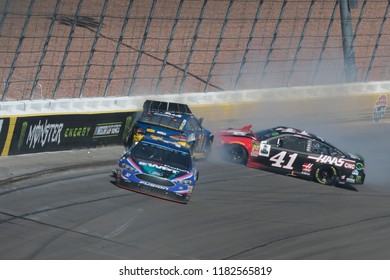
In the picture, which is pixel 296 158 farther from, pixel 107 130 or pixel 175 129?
pixel 107 130

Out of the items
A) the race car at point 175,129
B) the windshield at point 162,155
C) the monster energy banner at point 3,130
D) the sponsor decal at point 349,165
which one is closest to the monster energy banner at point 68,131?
the monster energy banner at point 3,130

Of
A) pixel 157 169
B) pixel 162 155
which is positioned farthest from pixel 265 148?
pixel 157 169

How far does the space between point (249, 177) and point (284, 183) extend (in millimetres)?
920

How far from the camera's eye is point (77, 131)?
23.5 meters

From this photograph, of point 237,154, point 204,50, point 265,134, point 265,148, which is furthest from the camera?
point 204,50

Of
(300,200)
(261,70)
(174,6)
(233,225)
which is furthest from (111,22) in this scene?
(233,225)

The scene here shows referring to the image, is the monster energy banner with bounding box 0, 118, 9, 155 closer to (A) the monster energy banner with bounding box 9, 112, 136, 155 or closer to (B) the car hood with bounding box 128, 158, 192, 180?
(A) the monster energy banner with bounding box 9, 112, 136, 155

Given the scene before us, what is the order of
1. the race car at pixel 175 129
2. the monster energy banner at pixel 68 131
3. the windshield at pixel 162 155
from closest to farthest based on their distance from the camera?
the windshield at pixel 162 155 < the monster energy banner at pixel 68 131 < the race car at pixel 175 129

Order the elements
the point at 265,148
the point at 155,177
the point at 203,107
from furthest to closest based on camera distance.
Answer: the point at 203,107, the point at 265,148, the point at 155,177

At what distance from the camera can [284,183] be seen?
886 inches

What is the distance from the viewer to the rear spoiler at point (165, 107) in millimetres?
24766

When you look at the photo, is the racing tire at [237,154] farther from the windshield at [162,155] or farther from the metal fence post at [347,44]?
the metal fence post at [347,44]

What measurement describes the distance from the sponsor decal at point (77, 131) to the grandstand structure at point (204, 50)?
12.9 ft

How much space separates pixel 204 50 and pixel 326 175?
7.28m
